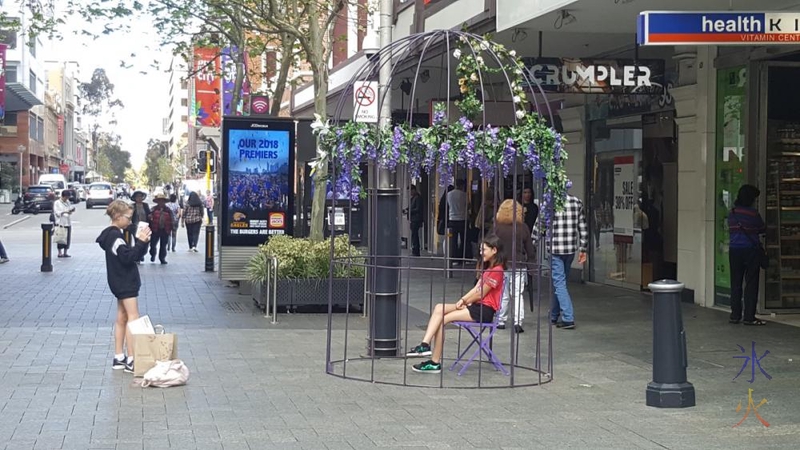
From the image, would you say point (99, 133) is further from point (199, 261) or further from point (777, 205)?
point (777, 205)

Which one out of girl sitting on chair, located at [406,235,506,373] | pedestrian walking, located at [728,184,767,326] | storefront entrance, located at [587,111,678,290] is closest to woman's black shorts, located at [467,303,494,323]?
girl sitting on chair, located at [406,235,506,373]

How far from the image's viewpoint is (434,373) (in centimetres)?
962

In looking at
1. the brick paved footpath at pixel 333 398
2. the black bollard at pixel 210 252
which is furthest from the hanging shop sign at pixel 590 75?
the black bollard at pixel 210 252

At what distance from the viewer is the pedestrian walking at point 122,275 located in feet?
30.8

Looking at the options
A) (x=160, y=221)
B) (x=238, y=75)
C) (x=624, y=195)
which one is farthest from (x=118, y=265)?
(x=238, y=75)

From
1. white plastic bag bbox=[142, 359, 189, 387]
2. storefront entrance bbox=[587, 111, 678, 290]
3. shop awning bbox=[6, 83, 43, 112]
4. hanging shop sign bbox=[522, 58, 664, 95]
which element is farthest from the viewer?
shop awning bbox=[6, 83, 43, 112]

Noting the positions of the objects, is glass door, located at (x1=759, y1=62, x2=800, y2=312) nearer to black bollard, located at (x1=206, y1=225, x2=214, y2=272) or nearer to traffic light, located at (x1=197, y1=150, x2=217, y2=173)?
black bollard, located at (x1=206, y1=225, x2=214, y2=272)

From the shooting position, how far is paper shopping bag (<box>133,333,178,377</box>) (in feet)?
29.2

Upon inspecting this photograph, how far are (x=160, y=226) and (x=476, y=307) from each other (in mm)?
15372

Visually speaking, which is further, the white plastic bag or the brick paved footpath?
the white plastic bag

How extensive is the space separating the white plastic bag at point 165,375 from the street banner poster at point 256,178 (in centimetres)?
827

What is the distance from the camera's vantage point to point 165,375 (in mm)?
8680

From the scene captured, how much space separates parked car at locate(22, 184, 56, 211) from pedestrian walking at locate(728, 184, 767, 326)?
4804cm

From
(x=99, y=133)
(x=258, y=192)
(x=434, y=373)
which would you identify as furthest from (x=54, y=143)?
(x=434, y=373)
